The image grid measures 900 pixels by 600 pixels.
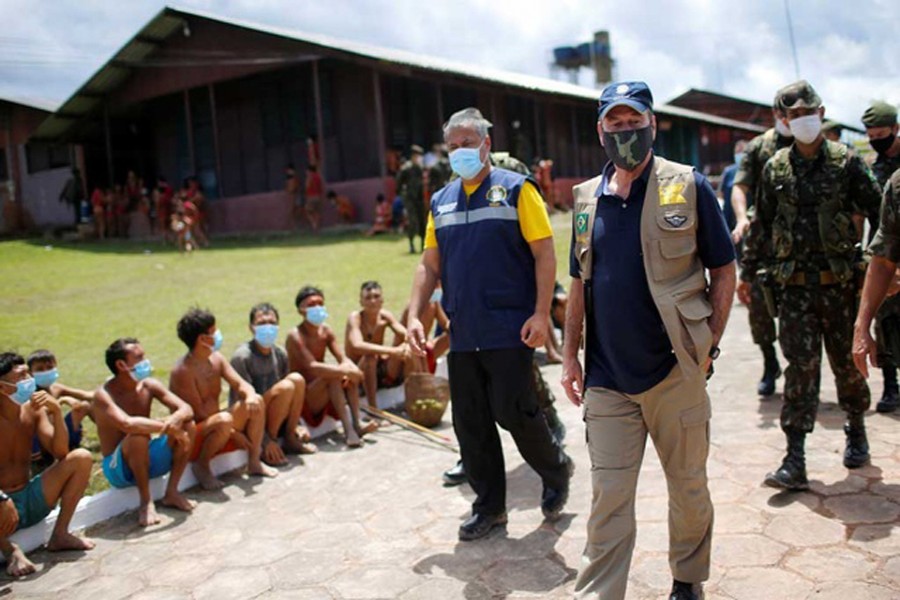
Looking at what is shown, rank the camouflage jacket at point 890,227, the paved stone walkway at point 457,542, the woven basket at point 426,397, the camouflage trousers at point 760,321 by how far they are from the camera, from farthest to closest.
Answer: the woven basket at point 426,397 → the camouflage trousers at point 760,321 → the paved stone walkway at point 457,542 → the camouflage jacket at point 890,227

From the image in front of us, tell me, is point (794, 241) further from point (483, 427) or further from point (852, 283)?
point (483, 427)

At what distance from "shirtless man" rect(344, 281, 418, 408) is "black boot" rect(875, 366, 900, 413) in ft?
11.1

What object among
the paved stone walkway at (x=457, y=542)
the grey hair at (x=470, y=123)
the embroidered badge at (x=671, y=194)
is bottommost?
the paved stone walkway at (x=457, y=542)

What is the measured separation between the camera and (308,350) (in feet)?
20.2

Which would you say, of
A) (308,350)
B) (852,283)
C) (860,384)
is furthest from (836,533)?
(308,350)

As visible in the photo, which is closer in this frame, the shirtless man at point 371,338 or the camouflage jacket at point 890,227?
the camouflage jacket at point 890,227

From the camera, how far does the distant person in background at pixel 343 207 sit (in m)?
19.3

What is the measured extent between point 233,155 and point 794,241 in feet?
67.6

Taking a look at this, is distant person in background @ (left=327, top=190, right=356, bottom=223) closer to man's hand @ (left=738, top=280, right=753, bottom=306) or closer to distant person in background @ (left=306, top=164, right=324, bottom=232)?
distant person in background @ (left=306, top=164, right=324, bottom=232)

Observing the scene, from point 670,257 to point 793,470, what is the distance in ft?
6.44

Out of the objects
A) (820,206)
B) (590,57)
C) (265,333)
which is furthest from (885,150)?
(590,57)

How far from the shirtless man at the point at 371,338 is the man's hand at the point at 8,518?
2.81m

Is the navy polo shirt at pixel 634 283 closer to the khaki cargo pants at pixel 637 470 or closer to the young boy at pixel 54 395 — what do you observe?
the khaki cargo pants at pixel 637 470

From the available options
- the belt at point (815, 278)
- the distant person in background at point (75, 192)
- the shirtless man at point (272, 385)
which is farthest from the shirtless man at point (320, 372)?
the distant person in background at point (75, 192)
